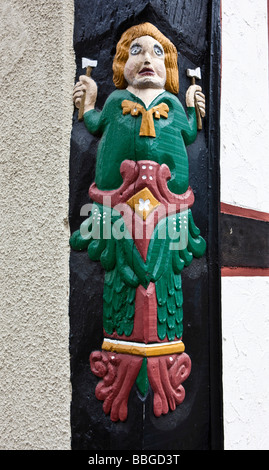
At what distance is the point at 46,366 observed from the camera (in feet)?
4.14

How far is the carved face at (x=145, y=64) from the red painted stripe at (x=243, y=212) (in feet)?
1.44

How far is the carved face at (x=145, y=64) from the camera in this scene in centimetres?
114

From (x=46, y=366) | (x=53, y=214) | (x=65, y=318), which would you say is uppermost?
(x=53, y=214)

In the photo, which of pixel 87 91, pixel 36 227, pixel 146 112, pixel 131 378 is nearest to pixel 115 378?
pixel 131 378

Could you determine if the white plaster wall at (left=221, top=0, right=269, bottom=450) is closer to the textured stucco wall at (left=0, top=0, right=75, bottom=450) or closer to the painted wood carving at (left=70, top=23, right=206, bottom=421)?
the painted wood carving at (left=70, top=23, right=206, bottom=421)

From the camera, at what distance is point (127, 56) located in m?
1.18

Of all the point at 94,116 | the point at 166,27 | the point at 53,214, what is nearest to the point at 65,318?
the point at 53,214

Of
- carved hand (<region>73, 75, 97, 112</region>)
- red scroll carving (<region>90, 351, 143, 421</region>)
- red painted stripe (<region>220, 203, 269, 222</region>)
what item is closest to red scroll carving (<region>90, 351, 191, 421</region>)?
red scroll carving (<region>90, 351, 143, 421</region>)

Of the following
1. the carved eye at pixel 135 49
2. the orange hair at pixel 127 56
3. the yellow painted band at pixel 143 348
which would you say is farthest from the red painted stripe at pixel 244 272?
the carved eye at pixel 135 49

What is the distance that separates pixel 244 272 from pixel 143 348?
544 millimetres
